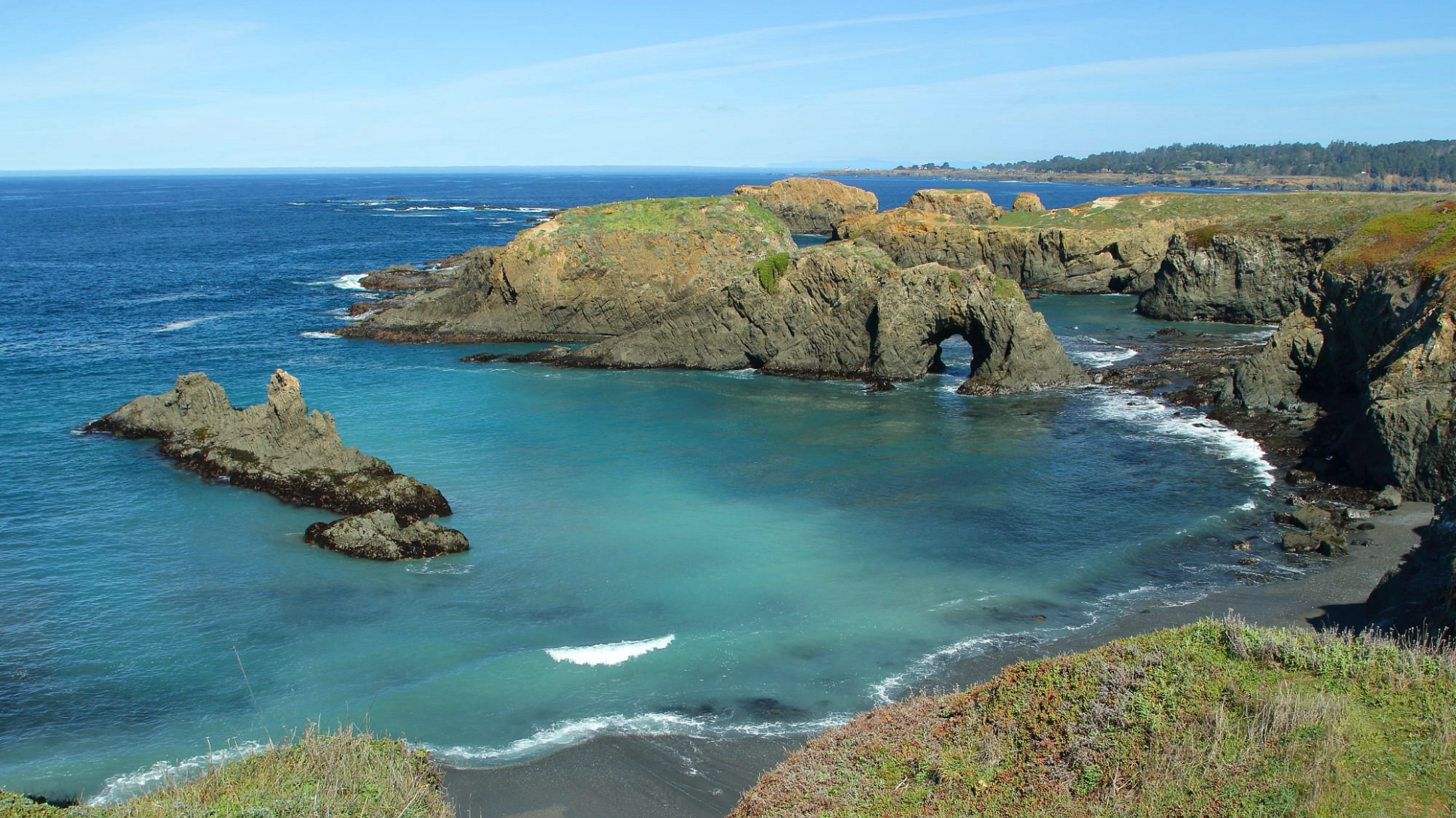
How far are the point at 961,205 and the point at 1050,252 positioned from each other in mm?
25356

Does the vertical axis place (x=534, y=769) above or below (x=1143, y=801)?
below

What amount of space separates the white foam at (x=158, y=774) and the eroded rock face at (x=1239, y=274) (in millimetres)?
66570

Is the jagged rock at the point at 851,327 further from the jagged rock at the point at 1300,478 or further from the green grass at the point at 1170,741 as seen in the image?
the green grass at the point at 1170,741

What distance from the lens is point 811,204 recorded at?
465ft

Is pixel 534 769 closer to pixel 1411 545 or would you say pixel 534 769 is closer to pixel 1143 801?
pixel 1143 801

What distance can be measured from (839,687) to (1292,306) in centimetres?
5863

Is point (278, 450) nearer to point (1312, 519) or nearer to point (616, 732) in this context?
point (616, 732)

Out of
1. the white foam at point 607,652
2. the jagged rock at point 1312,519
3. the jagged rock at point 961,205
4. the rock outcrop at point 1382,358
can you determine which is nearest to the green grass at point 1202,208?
the jagged rock at point 961,205

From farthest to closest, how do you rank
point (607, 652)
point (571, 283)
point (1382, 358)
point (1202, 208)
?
point (1202, 208)
point (571, 283)
point (1382, 358)
point (607, 652)

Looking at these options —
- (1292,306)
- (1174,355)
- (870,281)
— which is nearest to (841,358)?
(870,281)

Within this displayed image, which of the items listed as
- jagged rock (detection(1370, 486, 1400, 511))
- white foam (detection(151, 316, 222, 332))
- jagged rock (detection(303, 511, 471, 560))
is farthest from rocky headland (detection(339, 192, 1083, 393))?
jagged rock (detection(303, 511, 471, 560))

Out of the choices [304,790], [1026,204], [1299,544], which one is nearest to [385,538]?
[304,790]

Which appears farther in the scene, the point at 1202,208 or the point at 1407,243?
the point at 1202,208

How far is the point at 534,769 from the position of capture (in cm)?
1908
